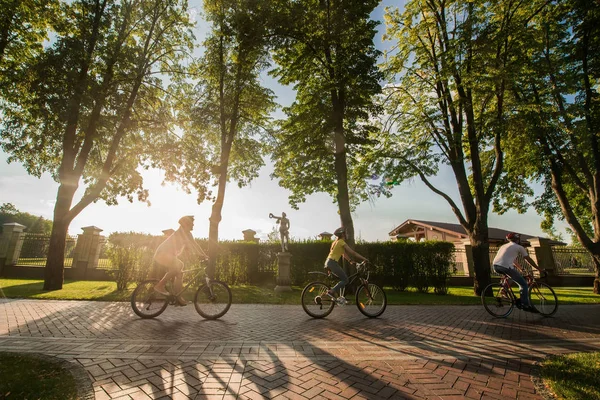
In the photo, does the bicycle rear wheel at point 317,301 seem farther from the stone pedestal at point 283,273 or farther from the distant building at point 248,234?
the distant building at point 248,234

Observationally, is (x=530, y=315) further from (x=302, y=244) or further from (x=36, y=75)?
(x=36, y=75)

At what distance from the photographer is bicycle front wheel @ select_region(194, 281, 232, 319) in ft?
21.2

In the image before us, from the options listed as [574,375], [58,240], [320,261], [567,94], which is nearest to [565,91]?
[567,94]

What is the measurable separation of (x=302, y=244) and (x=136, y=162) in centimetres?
1102

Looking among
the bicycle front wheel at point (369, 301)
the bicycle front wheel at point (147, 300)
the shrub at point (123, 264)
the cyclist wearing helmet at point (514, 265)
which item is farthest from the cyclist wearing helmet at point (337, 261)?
the shrub at point (123, 264)

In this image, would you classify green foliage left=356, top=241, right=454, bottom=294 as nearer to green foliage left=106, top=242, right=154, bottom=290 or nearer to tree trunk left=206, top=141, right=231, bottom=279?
tree trunk left=206, top=141, right=231, bottom=279

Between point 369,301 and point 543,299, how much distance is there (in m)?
4.61

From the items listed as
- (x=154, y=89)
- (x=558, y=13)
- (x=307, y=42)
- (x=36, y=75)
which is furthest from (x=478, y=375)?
(x=154, y=89)

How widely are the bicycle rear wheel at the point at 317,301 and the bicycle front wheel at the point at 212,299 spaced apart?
6.06ft

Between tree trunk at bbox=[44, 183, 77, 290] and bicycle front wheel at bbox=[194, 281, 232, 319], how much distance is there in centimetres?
912

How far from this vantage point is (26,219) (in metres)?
70.4

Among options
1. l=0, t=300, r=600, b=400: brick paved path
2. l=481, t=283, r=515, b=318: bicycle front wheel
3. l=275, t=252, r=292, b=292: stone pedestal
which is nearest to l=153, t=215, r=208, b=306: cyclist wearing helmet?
l=0, t=300, r=600, b=400: brick paved path

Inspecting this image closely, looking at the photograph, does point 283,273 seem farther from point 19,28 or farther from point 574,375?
point 19,28

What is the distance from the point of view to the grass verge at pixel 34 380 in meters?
2.70
